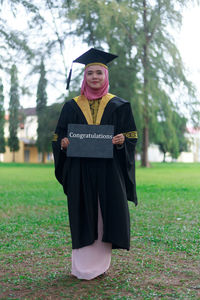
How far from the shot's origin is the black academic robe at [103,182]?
4.20 metres

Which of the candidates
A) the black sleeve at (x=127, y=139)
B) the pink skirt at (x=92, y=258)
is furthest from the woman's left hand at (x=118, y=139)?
the pink skirt at (x=92, y=258)

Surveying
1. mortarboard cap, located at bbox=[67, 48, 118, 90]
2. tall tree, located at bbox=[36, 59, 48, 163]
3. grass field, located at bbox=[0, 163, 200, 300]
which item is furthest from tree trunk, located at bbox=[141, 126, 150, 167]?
mortarboard cap, located at bbox=[67, 48, 118, 90]

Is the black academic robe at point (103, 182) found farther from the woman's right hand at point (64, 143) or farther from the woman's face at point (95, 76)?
the woman's face at point (95, 76)

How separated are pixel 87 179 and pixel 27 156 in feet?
191

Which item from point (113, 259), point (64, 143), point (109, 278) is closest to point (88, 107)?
point (64, 143)

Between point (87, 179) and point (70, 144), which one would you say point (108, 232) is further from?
point (70, 144)

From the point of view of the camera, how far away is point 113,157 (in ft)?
14.1

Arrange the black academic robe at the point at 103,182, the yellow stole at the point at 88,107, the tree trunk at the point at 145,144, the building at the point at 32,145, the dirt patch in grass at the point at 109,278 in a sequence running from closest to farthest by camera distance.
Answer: the dirt patch in grass at the point at 109,278, the black academic robe at the point at 103,182, the yellow stole at the point at 88,107, the building at the point at 32,145, the tree trunk at the point at 145,144

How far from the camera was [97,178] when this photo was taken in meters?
4.30

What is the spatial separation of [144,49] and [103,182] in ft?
77.3

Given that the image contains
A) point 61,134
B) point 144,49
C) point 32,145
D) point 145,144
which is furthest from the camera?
point 32,145

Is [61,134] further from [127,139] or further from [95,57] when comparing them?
[95,57]

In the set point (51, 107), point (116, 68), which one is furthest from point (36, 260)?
point (51, 107)

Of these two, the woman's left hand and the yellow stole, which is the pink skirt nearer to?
the woman's left hand
